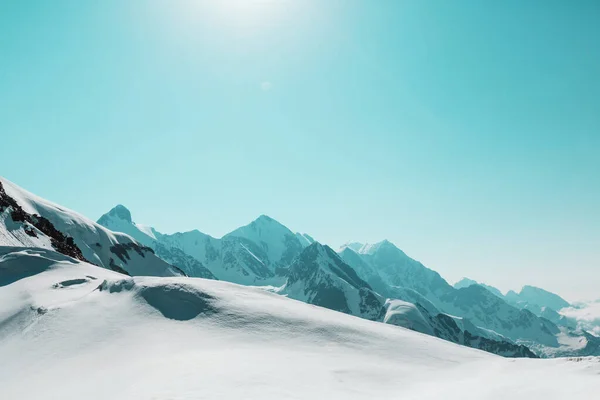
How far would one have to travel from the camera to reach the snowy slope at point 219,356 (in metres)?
12.1

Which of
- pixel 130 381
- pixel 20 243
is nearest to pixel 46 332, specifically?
pixel 130 381

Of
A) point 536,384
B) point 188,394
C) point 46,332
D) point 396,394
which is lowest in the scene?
point 46,332

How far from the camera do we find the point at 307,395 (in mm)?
11516

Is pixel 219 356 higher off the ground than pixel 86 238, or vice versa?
pixel 86 238

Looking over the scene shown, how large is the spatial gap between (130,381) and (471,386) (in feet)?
39.3

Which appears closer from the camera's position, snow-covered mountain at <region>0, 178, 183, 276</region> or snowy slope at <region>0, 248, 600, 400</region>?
snowy slope at <region>0, 248, 600, 400</region>

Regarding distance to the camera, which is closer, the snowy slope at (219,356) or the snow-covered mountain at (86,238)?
the snowy slope at (219,356)

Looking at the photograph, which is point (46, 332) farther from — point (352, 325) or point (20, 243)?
point (20, 243)

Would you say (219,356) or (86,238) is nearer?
(219,356)

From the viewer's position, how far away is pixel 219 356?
1505cm

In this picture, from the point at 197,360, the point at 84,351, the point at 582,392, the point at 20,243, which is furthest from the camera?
the point at 20,243

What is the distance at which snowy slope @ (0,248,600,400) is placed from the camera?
12.1 m

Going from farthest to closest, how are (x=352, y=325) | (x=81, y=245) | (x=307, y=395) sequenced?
(x=81, y=245) → (x=352, y=325) → (x=307, y=395)

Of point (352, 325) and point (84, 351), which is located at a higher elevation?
point (352, 325)
